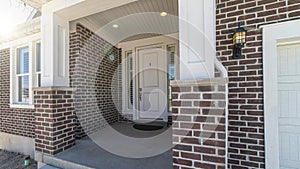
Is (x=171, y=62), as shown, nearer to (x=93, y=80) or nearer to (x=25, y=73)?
(x=93, y=80)

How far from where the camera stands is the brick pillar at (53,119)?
2.86 meters

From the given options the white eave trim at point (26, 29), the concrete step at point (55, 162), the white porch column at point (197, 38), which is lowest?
the concrete step at point (55, 162)

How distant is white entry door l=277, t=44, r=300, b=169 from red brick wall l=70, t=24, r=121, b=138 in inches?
139

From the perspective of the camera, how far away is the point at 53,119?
9.37ft

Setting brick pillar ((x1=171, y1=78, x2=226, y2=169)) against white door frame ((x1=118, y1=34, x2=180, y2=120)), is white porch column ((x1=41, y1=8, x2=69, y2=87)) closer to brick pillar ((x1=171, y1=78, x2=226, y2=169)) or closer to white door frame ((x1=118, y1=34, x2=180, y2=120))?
brick pillar ((x1=171, y1=78, x2=226, y2=169))

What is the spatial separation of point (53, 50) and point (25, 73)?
2615 mm

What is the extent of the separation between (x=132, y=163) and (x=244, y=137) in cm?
153

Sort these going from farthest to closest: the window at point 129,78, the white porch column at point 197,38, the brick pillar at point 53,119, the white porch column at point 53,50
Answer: the window at point 129,78 → the white porch column at point 53,50 → the brick pillar at point 53,119 → the white porch column at point 197,38

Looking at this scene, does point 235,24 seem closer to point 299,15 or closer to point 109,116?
point 299,15

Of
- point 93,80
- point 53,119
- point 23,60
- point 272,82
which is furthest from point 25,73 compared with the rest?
point 272,82

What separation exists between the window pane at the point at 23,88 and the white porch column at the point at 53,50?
7.65 ft

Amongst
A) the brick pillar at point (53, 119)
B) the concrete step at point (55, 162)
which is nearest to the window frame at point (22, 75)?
the brick pillar at point (53, 119)

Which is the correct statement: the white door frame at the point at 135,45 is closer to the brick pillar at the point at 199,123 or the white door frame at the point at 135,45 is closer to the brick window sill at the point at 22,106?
the brick window sill at the point at 22,106

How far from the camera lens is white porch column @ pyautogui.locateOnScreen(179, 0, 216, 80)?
1.81 meters
